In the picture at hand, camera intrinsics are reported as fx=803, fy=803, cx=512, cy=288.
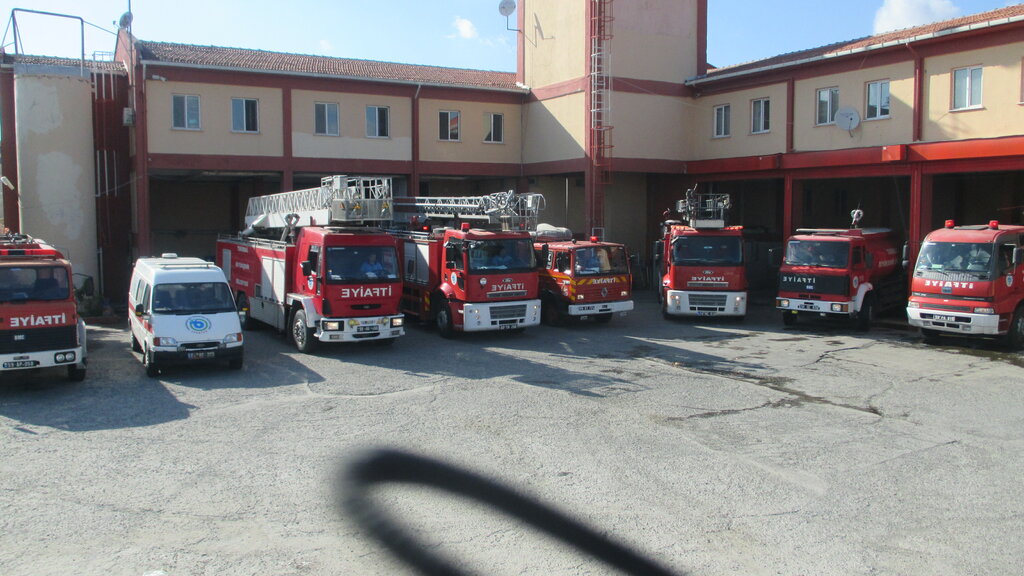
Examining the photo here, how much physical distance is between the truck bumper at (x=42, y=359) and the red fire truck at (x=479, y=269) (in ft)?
24.5

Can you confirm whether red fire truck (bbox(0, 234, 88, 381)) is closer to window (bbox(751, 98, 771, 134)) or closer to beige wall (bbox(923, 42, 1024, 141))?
beige wall (bbox(923, 42, 1024, 141))

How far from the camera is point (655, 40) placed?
27.5 m

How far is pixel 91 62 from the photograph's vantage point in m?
25.8

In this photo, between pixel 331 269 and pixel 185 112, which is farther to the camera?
pixel 185 112

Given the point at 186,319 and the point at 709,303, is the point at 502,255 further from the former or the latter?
the point at 186,319

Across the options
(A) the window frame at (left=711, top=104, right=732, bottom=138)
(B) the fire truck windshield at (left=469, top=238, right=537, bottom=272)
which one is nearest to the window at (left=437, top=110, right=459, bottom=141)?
(A) the window frame at (left=711, top=104, right=732, bottom=138)

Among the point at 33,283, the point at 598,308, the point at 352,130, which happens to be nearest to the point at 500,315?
the point at 598,308

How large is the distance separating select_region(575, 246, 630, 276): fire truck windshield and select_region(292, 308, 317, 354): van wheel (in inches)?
263

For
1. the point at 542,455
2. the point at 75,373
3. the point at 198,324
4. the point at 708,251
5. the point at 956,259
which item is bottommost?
the point at 542,455

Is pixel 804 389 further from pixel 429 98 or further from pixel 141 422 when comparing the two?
pixel 429 98

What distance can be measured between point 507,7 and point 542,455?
77.1ft

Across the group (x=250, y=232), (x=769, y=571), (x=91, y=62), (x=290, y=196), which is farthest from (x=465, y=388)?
(x=91, y=62)

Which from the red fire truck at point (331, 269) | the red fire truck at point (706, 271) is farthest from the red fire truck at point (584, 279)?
Answer: the red fire truck at point (331, 269)

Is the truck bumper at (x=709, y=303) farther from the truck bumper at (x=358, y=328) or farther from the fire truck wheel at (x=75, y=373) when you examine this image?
the fire truck wheel at (x=75, y=373)
